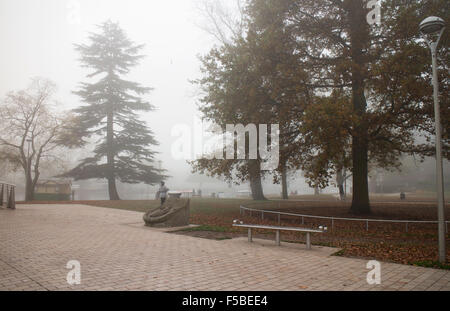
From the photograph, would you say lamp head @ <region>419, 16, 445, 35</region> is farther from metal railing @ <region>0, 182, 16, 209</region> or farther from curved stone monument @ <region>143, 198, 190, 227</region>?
metal railing @ <region>0, 182, 16, 209</region>

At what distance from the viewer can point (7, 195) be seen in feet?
67.9

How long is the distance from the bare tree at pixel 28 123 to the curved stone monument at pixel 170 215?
989 inches

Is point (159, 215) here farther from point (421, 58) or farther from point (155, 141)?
point (155, 141)

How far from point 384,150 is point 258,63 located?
28.1ft

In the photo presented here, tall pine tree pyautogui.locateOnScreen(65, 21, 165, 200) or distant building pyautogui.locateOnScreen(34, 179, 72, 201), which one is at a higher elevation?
tall pine tree pyautogui.locateOnScreen(65, 21, 165, 200)

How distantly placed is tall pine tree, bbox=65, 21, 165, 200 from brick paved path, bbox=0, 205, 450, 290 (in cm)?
2405

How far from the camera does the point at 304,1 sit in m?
15.4

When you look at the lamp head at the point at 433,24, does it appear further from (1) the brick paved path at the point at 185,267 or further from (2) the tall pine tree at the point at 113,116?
(2) the tall pine tree at the point at 113,116

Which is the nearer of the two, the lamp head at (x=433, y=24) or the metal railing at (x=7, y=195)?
the lamp head at (x=433, y=24)

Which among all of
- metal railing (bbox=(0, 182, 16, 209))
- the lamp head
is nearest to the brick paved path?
the lamp head

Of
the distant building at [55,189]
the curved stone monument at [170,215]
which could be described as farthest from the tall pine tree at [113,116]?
the curved stone monument at [170,215]

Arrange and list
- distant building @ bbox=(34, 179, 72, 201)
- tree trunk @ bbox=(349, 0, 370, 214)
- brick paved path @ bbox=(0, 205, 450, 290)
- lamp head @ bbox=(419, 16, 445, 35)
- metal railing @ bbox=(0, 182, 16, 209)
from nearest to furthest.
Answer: brick paved path @ bbox=(0, 205, 450, 290)
lamp head @ bbox=(419, 16, 445, 35)
tree trunk @ bbox=(349, 0, 370, 214)
metal railing @ bbox=(0, 182, 16, 209)
distant building @ bbox=(34, 179, 72, 201)

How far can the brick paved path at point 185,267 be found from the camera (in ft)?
17.2

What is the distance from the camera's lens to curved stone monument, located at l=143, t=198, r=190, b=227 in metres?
12.7
